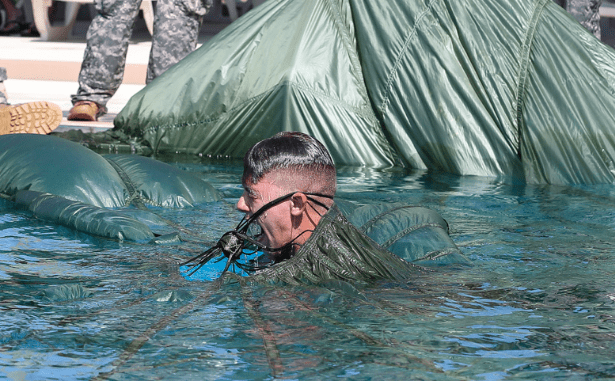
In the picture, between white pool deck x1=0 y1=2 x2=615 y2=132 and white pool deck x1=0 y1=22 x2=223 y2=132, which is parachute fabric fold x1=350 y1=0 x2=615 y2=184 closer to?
white pool deck x1=0 y1=2 x2=615 y2=132

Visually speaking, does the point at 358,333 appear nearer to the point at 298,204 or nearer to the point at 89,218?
the point at 298,204

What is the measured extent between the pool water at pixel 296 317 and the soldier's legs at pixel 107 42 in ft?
8.56

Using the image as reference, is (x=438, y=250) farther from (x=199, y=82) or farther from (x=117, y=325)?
(x=199, y=82)

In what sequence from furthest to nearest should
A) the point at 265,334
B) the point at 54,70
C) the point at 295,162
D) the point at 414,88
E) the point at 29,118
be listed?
the point at 54,70 → the point at 29,118 → the point at 414,88 → the point at 295,162 → the point at 265,334

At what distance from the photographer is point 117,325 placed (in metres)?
1.71

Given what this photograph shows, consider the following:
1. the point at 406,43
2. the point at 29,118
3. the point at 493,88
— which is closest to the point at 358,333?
the point at 493,88

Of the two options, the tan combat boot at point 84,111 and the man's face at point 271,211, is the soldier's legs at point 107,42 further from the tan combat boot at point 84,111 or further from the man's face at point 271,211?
the man's face at point 271,211

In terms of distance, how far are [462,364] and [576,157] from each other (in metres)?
2.67

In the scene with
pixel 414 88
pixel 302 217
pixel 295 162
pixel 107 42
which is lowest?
pixel 302 217

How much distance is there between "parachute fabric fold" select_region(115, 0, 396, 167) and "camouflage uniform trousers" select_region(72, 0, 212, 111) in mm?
674

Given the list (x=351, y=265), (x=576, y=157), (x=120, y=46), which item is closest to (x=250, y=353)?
(x=351, y=265)

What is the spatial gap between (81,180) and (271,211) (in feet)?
4.39

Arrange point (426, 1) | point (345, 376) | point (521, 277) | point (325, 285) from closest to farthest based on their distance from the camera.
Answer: point (345, 376)
point (325, 285)
point (521, 277)
point (426, 1)

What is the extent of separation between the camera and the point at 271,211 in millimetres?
2018
